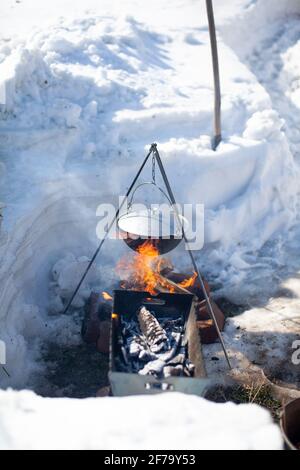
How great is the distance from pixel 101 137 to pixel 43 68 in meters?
1.75

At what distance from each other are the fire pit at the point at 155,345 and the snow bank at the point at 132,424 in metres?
0.71

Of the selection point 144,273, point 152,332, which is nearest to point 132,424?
point 152,332

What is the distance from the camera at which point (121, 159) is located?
29.0 ft

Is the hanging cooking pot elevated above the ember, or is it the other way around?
the hanging cooking pot

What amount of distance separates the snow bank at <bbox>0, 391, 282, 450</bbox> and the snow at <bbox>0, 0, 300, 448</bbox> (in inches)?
87.9

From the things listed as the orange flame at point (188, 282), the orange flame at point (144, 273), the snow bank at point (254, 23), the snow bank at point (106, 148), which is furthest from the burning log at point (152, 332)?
the snow bank at point (254, 23)

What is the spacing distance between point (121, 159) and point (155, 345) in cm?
380

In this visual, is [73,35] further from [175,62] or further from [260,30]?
[260,30]

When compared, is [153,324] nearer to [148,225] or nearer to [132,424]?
[148,225]

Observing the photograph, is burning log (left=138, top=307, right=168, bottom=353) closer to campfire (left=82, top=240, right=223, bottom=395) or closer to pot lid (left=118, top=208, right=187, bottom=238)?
campfire (left=82, top=240, right=223, bottom=395)

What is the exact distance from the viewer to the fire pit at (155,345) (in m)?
4.91

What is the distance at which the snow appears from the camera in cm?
725

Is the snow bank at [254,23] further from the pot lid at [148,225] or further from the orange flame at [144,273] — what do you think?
the pot lid at [148,225]

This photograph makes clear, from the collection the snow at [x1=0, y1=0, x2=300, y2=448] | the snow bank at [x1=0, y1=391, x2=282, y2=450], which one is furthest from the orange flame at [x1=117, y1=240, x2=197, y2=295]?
the snow bank at [x1=0, y1=391, x2=282, y2=450]
